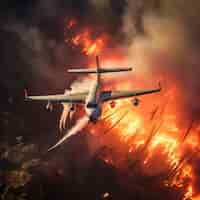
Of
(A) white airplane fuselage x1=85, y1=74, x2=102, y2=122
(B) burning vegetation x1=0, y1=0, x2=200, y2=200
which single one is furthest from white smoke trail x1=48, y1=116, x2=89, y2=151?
(A) white airplane fuselage x1=85, y1=74, x2=102, y2=122

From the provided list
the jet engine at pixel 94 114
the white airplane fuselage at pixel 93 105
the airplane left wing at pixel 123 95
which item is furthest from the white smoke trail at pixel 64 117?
the jet engine at pixel 94 114

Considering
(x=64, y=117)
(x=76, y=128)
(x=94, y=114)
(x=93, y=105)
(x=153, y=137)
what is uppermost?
(x=64, y=117)

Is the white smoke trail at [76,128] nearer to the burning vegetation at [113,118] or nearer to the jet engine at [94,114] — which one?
the burning vegetation at [113,118]

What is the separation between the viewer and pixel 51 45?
121625 mm

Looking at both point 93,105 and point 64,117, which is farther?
point 64,117

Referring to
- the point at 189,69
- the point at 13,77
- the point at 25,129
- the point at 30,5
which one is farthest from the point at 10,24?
the point at 189,69

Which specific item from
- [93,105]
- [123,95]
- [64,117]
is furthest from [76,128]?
[93,105]

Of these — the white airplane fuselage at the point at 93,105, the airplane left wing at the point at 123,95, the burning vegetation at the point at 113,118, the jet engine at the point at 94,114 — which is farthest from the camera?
the burning vegetation at the point at 113,118

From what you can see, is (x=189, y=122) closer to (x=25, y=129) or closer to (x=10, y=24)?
(x=25, y=129)

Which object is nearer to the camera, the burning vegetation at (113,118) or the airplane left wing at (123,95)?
the airplane left wing at (123,95)

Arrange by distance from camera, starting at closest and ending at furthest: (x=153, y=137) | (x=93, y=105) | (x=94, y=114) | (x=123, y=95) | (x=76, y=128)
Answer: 1. (x=94, y=114)
2. (x=93, y=105)
3. (x=123, y=95)
4. (x=153, y=137)
5. (x=76, y=128)

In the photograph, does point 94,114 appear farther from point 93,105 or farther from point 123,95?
point 123,95

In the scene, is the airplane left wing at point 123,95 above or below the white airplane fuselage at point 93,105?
above

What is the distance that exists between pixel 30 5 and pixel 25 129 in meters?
40.4
